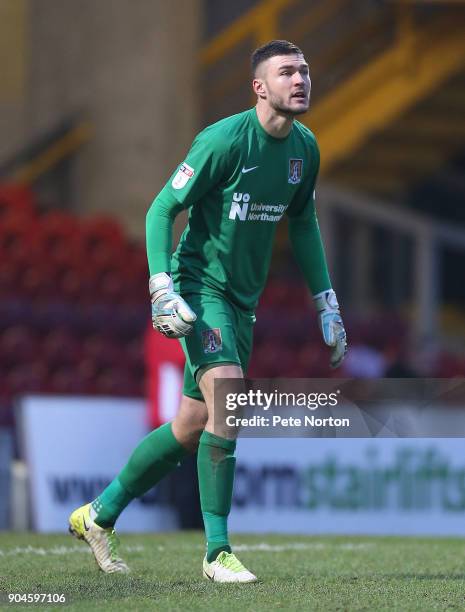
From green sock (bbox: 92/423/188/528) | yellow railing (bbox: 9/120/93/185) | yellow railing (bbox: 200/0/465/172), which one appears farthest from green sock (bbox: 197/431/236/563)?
yellow railing (bbox: 9/120/93/185)

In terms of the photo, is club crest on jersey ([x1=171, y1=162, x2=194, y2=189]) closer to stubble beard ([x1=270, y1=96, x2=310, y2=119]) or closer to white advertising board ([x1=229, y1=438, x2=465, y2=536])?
stubble beard ([x1=270, y1=96, x2=310, y2=119])

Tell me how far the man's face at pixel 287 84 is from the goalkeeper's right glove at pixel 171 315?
0.82 meters

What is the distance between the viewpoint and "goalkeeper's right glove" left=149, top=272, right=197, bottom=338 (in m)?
5.08

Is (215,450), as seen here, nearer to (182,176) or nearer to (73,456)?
(182,176)

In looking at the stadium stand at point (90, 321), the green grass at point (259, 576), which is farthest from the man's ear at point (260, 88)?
the stadium stand at point (90, 321)

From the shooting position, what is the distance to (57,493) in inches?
374

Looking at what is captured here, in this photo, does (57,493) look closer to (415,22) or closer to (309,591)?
(309,591)

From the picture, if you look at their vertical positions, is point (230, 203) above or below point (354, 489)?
above

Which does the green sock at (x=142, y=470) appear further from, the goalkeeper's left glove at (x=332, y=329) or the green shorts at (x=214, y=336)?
the goalkeeper's left glove at (x=332, y=329)

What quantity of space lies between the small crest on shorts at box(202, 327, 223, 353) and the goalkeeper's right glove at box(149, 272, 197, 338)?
0.16 meters

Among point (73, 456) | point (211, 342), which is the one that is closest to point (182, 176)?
point (211, 342)

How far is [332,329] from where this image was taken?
5.62 m

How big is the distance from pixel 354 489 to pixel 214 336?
457cm

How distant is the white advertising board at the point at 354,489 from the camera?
9.59m
